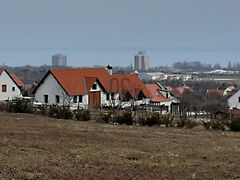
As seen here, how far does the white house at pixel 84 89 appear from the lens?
43469mm

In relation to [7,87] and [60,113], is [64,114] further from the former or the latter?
[7,87]

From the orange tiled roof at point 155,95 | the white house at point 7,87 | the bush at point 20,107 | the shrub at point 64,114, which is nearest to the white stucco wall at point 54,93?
the orange tiled roof at point 155,95

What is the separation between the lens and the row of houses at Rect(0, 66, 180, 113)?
43406 millimetres

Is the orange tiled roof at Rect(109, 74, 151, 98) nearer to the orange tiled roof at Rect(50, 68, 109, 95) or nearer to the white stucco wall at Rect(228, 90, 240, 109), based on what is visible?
the orange tiled roof at Rect(50, 68, 109, 95)

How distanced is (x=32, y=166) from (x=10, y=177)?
129 centimetres

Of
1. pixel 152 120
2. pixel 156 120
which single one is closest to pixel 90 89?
pixel 152 120

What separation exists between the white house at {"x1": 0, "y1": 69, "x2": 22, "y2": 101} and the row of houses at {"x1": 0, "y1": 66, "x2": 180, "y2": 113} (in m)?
9.61

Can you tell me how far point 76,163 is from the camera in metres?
12.4

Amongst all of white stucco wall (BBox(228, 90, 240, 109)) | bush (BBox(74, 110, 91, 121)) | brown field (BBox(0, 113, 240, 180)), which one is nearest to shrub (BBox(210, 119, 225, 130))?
brown field (BBox(0, 113, 240, 180))

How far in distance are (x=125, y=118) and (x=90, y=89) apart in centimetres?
1879

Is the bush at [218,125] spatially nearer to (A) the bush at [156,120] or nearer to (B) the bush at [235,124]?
(B) the bush at [235,124]

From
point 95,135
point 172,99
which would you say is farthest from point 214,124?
point 172,99

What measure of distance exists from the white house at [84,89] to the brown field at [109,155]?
75.9 feet

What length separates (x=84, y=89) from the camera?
44.5 m
